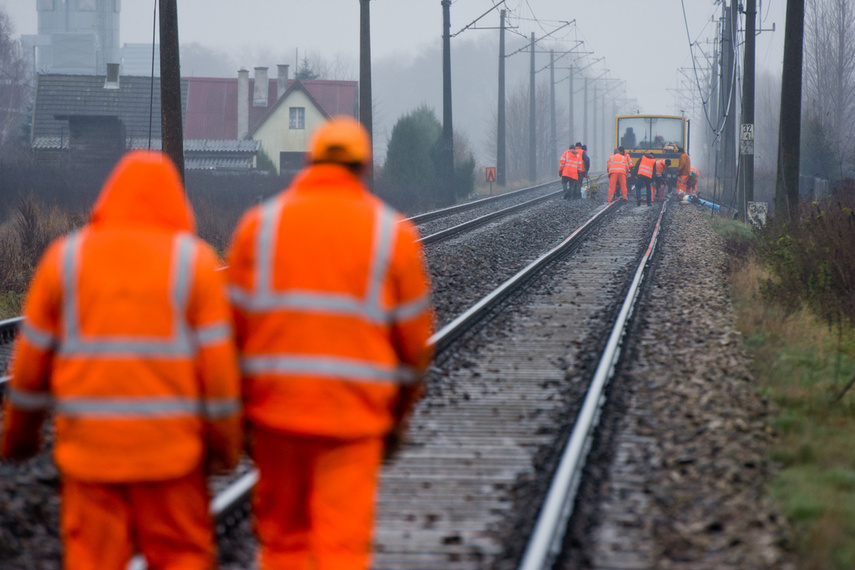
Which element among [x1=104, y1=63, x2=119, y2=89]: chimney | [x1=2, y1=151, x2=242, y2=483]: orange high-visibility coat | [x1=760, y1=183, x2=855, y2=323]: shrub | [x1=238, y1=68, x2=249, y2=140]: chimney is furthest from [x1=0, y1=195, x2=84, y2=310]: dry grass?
[x1=238, y1=68, x2=249, y2=140]: chimney

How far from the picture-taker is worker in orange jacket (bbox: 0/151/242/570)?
2.92 metres

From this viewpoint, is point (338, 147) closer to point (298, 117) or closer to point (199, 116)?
point (298, 117)

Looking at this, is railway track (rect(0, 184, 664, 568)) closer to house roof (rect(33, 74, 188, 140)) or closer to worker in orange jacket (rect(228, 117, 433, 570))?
worker in orange jacket (rect(228, 117, 433, 570))

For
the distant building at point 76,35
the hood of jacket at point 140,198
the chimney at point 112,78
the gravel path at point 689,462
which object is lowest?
the gravel path at point 689,462

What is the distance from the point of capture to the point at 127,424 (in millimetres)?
2922

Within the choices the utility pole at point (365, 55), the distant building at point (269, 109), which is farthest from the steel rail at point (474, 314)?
the distant building at point (269, 109)

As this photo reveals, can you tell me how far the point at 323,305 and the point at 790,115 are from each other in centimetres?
1522

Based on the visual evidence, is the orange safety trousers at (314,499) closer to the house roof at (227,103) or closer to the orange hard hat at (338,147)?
the orange hard hat at (338,147)

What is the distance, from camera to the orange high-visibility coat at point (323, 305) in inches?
120

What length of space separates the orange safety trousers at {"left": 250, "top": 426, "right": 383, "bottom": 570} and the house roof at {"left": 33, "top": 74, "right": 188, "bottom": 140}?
4462cm

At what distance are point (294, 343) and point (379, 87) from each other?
553 feet

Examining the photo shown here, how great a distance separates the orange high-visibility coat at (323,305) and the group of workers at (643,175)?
27.4m

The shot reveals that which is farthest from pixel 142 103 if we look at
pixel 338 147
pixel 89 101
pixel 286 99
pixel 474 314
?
pixel 338 147

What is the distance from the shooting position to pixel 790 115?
1667 centimetres
